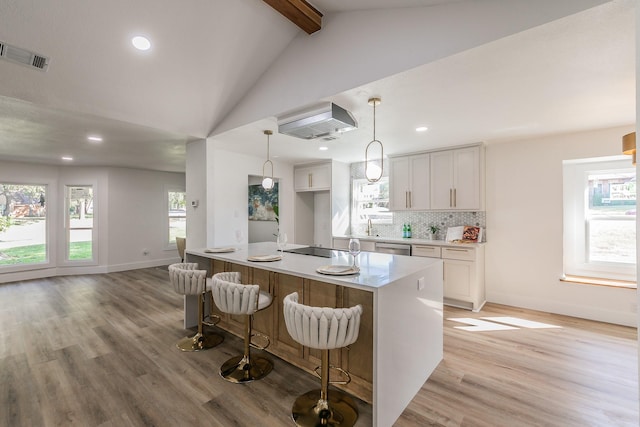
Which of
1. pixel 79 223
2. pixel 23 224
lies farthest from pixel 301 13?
pixel 23 224

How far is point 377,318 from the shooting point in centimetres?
174

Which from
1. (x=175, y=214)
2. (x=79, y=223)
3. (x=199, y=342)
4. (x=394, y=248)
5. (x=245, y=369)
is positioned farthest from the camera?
(x=175, y=214)

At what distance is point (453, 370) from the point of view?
2.51 m

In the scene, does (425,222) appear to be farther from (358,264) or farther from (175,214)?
(175,214)

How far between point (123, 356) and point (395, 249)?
3.72 meters

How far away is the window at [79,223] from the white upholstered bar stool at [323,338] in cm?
673

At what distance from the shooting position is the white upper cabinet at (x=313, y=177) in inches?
219

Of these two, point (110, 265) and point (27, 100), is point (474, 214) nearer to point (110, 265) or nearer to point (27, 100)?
point (27, 100)

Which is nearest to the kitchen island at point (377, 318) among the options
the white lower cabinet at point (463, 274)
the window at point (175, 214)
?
the white lower cabinet at point (463, 274)

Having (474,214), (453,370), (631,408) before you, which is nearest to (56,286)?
(453,370)

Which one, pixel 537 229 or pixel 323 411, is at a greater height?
pixel 537 229

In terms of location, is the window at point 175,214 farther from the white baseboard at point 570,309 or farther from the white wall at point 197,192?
the white baseboard at point 570,309

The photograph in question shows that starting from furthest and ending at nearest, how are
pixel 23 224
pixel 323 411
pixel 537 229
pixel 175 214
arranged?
pixel 175 214 → pixel 23 224 → pixel 537 229 → pixel 323 411

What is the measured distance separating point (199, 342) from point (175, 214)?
5487 mm
